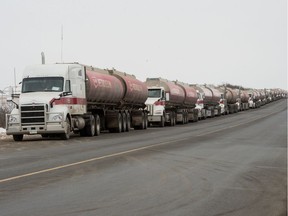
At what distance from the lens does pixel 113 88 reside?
1227 inches

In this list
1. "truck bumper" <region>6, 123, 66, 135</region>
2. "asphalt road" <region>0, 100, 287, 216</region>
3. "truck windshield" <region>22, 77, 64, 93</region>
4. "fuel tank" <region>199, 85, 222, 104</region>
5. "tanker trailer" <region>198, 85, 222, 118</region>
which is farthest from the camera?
"tanker trailer" <region>198, 85, 222, 118</region>

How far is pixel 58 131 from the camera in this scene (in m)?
23.4

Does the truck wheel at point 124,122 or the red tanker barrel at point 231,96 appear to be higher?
the red tanker barrel at point 231,96

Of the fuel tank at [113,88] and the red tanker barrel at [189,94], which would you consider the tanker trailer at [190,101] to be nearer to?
the red tanker barrel at [189,94]

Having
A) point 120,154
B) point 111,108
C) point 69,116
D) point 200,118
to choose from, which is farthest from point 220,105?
point 120,154

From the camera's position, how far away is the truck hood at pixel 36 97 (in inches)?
922

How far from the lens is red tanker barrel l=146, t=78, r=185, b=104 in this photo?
4194cm

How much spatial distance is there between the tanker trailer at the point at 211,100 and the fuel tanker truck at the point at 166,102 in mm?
10963

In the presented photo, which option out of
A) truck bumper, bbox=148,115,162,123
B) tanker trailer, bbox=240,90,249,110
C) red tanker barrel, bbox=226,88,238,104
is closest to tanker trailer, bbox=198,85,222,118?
red tanker barrel, bbox=226,88,238,104

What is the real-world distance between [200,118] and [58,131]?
37738 millimetres

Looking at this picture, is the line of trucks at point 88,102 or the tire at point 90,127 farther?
the tire at point 90,127

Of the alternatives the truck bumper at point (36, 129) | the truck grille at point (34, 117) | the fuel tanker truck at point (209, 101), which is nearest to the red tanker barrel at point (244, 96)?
the fuel tanker truck at point (209, 101)

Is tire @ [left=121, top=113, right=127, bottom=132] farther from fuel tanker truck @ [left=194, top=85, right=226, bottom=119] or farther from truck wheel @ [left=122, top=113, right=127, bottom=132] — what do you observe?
fuel tanker truck @ [left=194, top=85, right=226, bottom=119]

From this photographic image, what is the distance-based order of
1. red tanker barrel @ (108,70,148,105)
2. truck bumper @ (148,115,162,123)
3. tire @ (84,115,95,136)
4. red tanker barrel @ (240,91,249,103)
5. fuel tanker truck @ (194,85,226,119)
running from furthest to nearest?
1. red tanker barrel @ (240,91,249,103)
2. fuel tanker truck @ (194,85,226,119)
3. truck bumper @ (148,115,162,123)
4. red tanker barrel @ (108,70,148,105)
5. tire @ (84,115,95,136)
